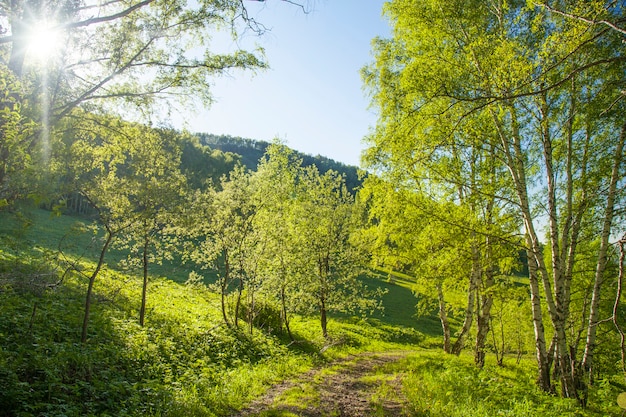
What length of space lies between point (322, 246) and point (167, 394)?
1325cm

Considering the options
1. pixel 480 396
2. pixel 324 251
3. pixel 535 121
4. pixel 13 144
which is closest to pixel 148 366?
pixel 13 144

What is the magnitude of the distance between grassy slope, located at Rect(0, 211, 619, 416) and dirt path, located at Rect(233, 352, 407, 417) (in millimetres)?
501

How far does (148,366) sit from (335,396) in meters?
5.53

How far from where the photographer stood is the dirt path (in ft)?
28.8

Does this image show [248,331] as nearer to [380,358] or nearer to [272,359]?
[272,359]

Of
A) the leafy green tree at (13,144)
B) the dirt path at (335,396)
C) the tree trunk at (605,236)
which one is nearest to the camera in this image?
the leafy green tree at (13,144)

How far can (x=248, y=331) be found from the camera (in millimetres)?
17344

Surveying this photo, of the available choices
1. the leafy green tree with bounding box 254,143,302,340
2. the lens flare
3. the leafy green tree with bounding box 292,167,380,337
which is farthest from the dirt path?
the lens flare

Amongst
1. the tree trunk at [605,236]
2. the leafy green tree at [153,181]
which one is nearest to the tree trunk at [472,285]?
the tree trunk at [605,236]

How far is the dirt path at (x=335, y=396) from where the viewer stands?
8.78m

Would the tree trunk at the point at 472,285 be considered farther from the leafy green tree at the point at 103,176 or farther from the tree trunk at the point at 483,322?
the leafy green tree at the point at 103,176

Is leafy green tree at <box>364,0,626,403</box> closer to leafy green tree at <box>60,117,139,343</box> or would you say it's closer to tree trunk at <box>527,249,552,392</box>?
tree trunk at <box>527,249,552,392</box>

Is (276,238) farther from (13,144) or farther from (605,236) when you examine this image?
(13,144)

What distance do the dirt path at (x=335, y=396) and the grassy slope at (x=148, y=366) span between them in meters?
0.50
